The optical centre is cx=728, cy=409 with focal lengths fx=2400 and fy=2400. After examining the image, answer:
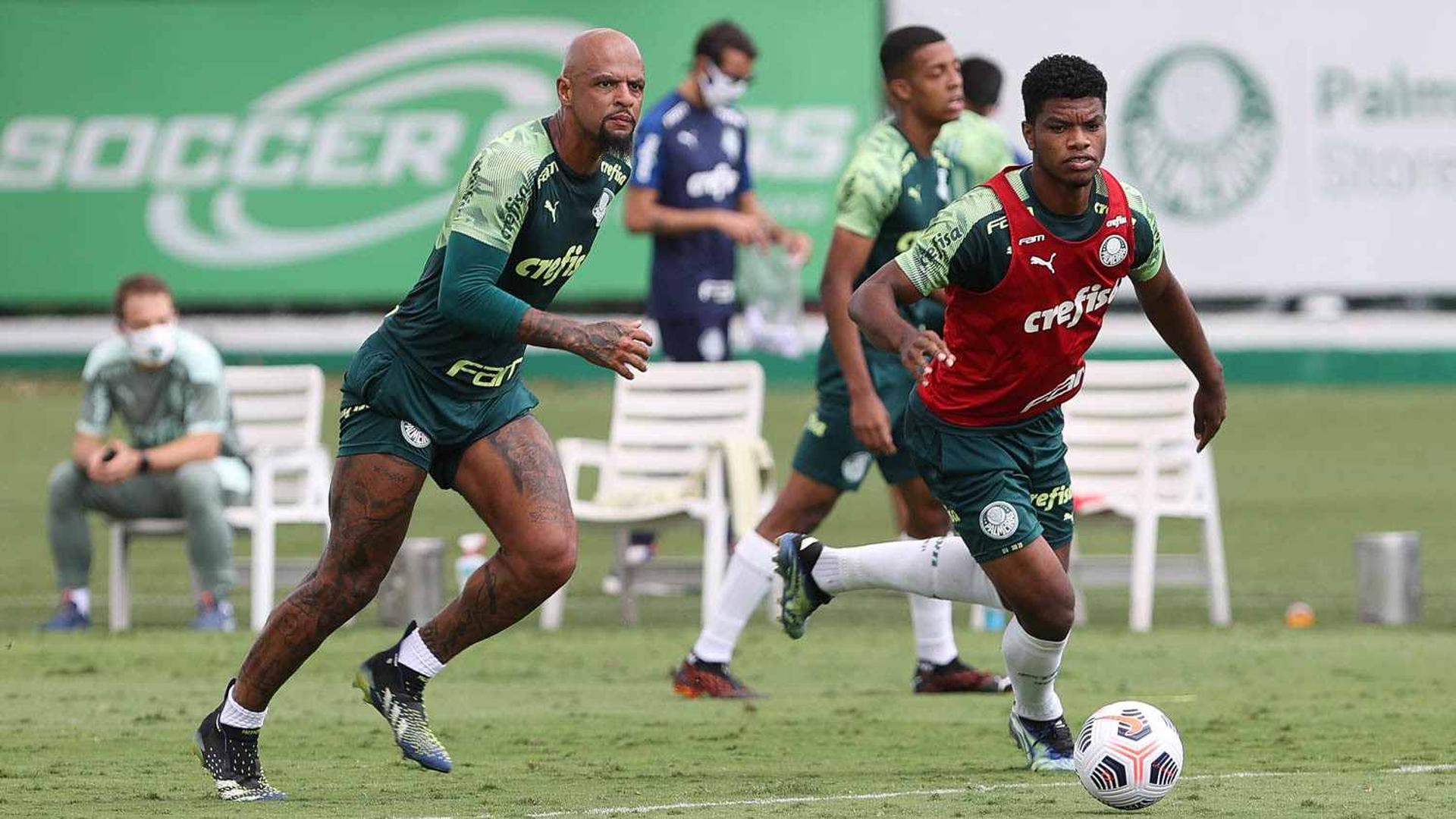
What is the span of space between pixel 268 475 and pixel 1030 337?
597cm

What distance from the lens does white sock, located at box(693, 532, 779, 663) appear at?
9477 millimetres

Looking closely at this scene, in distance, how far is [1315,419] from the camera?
76.0 feet

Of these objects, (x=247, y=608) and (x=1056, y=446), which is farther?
(x=247, y=608)

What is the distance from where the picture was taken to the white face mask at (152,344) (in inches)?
475

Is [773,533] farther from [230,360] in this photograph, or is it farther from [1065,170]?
[230,360]

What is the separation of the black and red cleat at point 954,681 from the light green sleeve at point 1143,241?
2808mm

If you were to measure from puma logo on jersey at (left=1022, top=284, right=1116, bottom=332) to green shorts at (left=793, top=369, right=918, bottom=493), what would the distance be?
7.47 feet

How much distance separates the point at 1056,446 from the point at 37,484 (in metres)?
13.1

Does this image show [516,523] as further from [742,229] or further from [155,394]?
[742,229]

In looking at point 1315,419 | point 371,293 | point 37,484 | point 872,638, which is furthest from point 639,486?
point 371,293

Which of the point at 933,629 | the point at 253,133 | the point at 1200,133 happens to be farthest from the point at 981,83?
the point at 253,133

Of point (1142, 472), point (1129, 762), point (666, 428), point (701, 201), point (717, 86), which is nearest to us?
point (1129, 762)

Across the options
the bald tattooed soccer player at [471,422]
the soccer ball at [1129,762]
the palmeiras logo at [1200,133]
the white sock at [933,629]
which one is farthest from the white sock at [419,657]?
the palmeiras logo at [1200,133]

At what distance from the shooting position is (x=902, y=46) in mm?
9039
